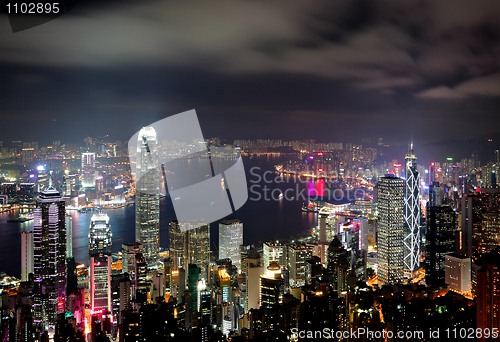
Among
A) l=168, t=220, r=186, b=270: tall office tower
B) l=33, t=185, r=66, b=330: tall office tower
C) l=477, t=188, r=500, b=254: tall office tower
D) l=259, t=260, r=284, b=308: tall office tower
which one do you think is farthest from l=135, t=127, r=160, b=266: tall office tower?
l=477, t=188, r=500, b=254: tall office tower

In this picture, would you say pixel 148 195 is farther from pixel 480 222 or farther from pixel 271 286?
pixel 480 222

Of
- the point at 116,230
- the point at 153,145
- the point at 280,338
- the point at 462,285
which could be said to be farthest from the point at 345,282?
the point at 116,230

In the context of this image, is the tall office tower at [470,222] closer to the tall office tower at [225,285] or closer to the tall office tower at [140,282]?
the tall office tower at [225,285]

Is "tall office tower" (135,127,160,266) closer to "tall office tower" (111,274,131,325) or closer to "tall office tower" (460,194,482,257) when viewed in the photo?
"tall office tower" (111,274,131,325)

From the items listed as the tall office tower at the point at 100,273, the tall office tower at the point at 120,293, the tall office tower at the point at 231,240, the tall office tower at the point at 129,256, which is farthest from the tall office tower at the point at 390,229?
the tall office tower at the point at 100,273

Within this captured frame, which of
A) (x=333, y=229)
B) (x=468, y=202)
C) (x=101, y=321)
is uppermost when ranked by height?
(x=468, y=202)

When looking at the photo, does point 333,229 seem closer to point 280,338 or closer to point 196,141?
point 196,141

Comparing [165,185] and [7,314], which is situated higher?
[165,185]
